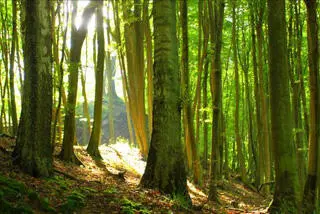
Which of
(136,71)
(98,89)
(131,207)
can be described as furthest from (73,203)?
(136,71)

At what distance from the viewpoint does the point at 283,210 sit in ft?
21.8

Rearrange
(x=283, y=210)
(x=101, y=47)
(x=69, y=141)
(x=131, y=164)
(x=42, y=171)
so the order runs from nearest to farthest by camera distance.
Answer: (x=42, y=171) < (x=283, y=210) < (x=69, y=141) < (x=101, y=47) < (x=131, y=164)

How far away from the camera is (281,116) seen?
22.2ft

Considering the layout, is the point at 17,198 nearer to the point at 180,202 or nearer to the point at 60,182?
the point at 60,182

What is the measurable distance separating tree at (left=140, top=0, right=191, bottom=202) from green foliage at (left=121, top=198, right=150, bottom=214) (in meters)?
1.24

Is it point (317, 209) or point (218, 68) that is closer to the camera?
point (317, 209)

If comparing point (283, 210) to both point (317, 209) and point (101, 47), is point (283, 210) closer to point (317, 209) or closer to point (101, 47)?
point (317, 209)

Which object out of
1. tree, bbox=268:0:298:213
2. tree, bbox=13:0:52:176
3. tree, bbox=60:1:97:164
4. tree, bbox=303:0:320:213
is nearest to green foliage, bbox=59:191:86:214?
tree, bbox=13:0:52:176

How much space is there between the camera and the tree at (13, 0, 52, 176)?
19.8 ft

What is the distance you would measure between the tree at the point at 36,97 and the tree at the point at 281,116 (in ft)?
14.3

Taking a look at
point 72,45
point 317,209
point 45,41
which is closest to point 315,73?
point 317,209

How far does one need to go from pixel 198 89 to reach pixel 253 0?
3409 millimetres

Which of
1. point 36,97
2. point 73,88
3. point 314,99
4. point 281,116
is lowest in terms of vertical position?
point 281,116

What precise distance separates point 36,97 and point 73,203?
2.15 metres
